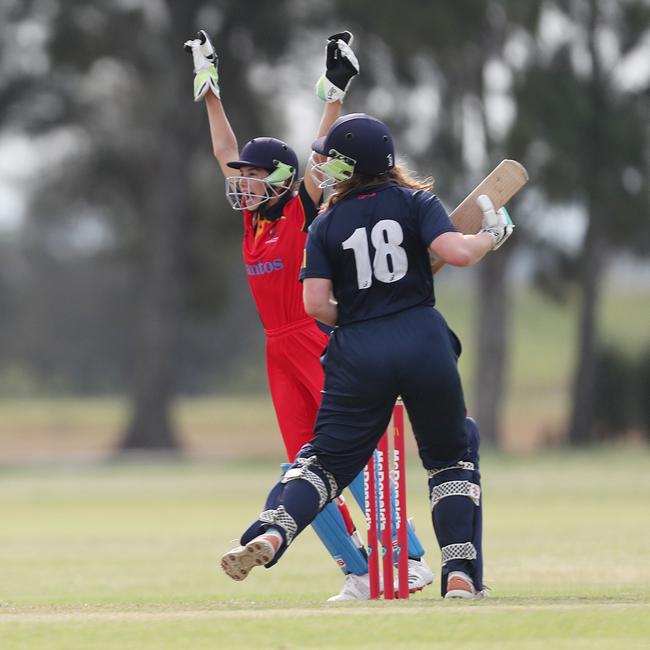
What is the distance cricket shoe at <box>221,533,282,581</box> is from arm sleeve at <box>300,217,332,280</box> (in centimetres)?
107

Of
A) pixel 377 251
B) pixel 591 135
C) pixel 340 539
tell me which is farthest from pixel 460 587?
pixel 591 135

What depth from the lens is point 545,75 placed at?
108 ft

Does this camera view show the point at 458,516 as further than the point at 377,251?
Yes

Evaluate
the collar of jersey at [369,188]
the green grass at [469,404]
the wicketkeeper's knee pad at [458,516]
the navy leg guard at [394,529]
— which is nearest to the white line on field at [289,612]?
the wicketkeeper's knee pad at [458,516]

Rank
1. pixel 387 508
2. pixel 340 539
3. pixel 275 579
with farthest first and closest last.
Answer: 1. pixel 275 579
2. pixel 340 539
3. pixel 387 508

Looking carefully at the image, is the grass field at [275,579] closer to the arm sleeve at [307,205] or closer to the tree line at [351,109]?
the arm sleeve at [307,205]

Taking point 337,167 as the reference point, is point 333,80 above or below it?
above

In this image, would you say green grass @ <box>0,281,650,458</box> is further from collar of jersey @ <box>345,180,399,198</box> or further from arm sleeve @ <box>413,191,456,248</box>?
arm sleeve @ <box>413,191,456,248</box>

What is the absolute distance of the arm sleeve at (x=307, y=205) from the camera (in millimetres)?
8086

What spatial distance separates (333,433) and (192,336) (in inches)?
2543

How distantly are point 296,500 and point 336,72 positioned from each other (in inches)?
83.4

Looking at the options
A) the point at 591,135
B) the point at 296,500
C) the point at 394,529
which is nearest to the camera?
the point at 296,500

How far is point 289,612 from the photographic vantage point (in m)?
6.56

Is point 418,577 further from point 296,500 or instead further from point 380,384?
point 380,384
